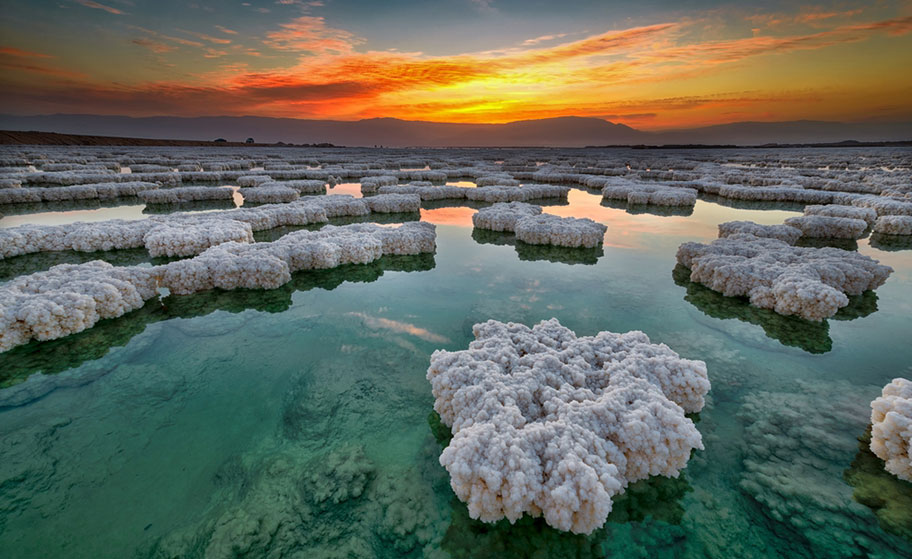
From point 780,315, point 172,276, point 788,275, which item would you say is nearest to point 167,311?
point 172,276

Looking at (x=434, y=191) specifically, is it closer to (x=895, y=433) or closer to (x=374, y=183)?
(x=374, y=183)

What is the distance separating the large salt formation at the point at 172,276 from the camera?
27.0 feet

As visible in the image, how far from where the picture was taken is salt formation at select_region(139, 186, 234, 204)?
83.6 ft

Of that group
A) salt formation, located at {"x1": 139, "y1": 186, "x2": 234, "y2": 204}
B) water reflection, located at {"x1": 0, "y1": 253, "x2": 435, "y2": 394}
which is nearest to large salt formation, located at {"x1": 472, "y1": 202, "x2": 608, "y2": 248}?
water reflection, located at {"x1": 0, "y1": 253, "x2": 435, "y2": 394}

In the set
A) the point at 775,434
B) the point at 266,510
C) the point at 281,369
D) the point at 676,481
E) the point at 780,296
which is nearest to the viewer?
the point at 266,510

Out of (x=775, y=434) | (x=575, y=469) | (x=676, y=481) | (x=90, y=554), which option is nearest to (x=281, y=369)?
(x=90, y=554)

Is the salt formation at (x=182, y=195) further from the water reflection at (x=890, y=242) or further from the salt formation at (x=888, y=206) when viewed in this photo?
the salt formation at (x=888, y=206)

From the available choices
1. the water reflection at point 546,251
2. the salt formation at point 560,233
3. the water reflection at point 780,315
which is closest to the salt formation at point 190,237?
the water reflection at point 546,251

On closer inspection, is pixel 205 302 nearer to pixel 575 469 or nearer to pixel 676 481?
pixel 575 469

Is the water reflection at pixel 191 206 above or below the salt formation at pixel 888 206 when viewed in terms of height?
below

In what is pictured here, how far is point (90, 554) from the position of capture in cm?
413

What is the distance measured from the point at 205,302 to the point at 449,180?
1331 inches

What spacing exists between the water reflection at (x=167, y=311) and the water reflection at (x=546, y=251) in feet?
11.9

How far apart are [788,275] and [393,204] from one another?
19.1 metres
